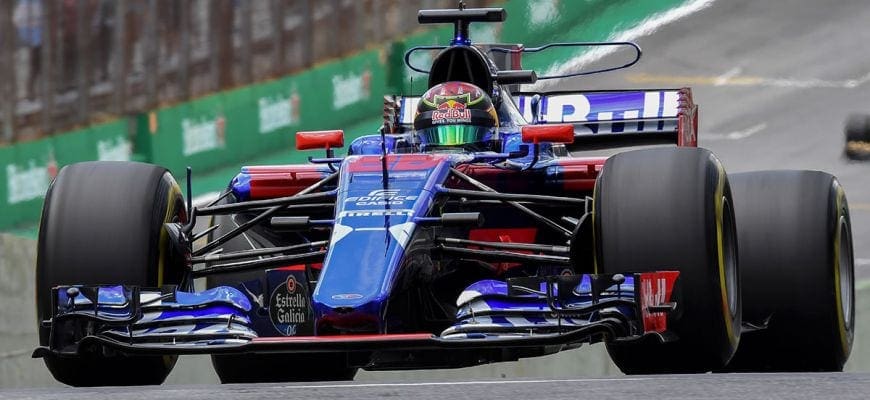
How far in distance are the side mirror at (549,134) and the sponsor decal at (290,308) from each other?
1349mm

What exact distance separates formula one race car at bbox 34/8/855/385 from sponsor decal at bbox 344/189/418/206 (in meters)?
0.01

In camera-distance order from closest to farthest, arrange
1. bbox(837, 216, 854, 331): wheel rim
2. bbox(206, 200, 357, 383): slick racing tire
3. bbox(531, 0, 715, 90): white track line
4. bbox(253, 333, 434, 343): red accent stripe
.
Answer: bbox(253, 333, 434, 343): red accent stripe, bbox(837, 216, 854, 331): wheel rim, bbox(206, 200, 357, 383): slick racing tire, bbox(531, 0, 715, 90): white track line

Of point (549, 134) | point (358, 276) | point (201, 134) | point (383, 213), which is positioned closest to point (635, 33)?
point (201, 134)

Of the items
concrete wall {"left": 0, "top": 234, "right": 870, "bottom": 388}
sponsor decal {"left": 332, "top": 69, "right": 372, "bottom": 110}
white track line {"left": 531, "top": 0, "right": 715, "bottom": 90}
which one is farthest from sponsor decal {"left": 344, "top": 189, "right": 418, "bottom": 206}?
sponsor decal {"left": 332, "top": 69, "right": 372, "bottom": 110}

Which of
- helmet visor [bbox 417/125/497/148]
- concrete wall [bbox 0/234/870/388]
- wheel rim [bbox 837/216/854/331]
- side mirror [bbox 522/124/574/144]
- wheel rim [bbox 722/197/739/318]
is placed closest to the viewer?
wheel rim [bbox 722/197/739/318]

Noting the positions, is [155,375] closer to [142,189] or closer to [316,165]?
[142,189]

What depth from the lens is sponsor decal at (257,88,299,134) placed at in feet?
68.9

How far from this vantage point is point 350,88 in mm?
21109

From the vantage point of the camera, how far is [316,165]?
431 inches

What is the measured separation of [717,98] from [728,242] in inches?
489

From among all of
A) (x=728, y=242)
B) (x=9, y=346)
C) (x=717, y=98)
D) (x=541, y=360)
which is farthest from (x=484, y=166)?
(x=717, y=98)

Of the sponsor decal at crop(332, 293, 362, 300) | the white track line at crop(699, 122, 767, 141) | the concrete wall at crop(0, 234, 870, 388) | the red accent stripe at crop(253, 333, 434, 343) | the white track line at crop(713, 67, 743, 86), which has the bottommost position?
the concrete wall at crop(0, 234, 870, 388)

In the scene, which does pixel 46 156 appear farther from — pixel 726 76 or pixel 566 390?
pixel 566 390

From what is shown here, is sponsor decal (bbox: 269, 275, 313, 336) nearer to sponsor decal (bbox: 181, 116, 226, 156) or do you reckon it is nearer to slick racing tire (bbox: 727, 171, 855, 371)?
slick racing tire (bbox: 727, 171, 855, 371)
